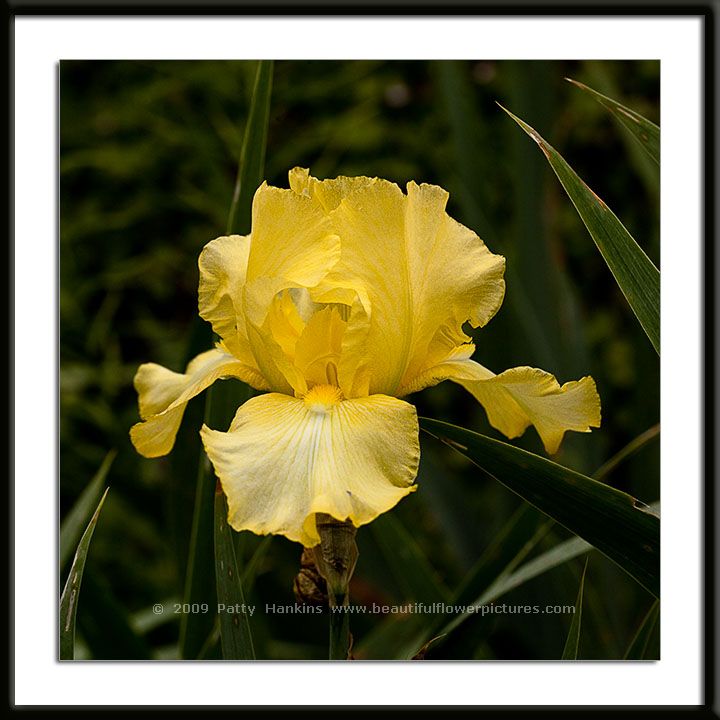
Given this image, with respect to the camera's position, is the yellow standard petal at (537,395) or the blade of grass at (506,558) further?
the blade of grass at (506,558)

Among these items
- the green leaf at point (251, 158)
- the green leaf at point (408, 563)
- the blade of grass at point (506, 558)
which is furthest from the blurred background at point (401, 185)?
the green leaf at point (251, 158)

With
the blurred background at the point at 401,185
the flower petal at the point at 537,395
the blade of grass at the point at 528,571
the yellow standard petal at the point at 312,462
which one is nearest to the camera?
the yellow standard petal at the point at 312,462

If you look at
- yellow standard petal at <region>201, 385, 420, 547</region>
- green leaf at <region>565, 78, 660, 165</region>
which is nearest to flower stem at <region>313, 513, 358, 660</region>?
yellow standard petal at <region>201, 385, 420, 547</region>

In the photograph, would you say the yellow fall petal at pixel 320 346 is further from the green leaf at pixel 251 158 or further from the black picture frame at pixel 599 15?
the black picture frame at pixel 599 15

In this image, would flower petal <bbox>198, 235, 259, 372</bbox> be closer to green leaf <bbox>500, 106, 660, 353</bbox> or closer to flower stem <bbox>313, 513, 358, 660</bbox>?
flower stem <bbox>313, 513, 358, 660</bbox>

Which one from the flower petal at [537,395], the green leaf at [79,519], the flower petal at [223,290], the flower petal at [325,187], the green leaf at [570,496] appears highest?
the flower petal at [325,187]

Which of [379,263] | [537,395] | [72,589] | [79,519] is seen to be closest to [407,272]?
[379,263]

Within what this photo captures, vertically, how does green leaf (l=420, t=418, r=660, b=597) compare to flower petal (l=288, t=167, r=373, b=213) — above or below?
below

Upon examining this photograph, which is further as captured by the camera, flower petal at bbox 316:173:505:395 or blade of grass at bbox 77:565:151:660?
blade of grass at bbox 77:565:151:660
